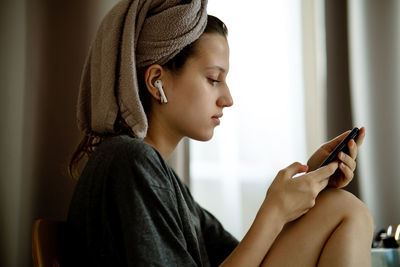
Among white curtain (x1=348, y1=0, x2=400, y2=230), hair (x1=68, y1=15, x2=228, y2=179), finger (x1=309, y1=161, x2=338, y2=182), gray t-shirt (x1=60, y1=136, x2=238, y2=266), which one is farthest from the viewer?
white curtain (x1=348, y1=0, x2=400, y2=230)

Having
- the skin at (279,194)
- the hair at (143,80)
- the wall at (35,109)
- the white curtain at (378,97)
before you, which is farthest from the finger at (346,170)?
the wall at (35,109)

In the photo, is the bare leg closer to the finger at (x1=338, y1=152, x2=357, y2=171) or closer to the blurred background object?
the finger at (x1=338, y1=152, x2=357, y2=171)

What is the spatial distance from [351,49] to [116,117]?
1.13 m

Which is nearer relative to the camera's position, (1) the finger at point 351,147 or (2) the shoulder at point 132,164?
(2) the shoulder at point 132,164

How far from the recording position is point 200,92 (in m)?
1.03

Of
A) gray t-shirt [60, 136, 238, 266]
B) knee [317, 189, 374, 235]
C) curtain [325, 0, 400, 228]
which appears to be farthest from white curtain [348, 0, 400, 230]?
gray t-shirt [60, 136, 238, 266]

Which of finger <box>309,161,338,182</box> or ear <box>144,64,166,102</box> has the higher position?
ear <box>144,64,166,102</box>

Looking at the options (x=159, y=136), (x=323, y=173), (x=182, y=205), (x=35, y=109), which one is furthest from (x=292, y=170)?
(x=35, y=109)

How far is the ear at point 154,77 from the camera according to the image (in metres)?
1.03

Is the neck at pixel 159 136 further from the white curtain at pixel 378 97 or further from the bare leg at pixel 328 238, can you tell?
the white curtain at pixel 378 97

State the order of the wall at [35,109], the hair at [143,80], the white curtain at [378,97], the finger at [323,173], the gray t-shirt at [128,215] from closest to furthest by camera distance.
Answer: the gray t-shirt at [128,215]
the finger at [323,173]
the hair at [143,80]
the wall at [35,109]
the white curtain at [378,97]

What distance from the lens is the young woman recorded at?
791mm

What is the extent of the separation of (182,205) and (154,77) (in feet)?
1.06

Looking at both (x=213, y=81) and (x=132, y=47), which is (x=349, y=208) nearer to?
(x=213, y=81)
